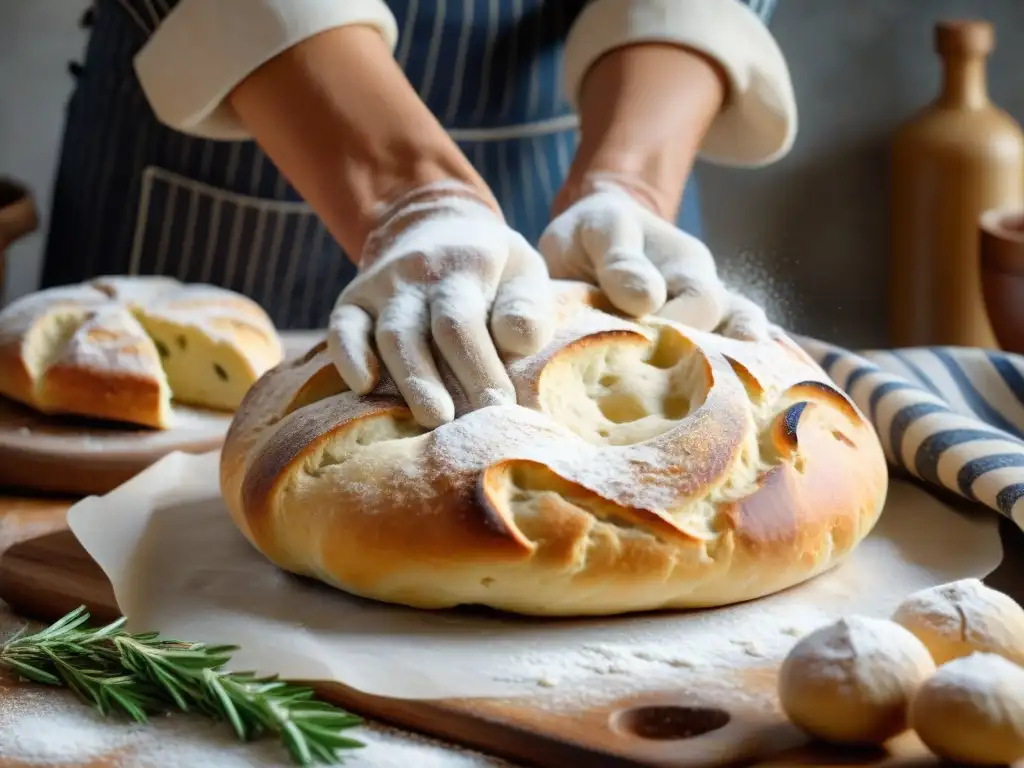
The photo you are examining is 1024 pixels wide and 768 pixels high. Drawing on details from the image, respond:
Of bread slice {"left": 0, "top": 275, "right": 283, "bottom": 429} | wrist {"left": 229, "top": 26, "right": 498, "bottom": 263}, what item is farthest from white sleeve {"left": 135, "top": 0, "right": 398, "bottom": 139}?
bread slice {"left": 0, "top": 275, "right": 283, "bottom": 429}

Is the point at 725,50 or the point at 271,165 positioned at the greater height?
the point at 725,50

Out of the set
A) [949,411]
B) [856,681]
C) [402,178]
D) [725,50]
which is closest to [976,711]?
[856,681]

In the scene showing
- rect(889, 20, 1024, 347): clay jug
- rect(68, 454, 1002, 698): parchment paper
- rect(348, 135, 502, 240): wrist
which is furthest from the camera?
rect(889, 20, 1024, 347): clay jug

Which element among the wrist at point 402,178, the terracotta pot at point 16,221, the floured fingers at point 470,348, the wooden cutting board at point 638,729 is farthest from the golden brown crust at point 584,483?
the terracotta pot at point 16,221

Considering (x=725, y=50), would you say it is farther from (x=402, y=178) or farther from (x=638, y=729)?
(x=638, y=729)

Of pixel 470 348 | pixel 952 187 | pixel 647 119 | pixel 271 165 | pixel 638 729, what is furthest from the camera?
pixel 952 187

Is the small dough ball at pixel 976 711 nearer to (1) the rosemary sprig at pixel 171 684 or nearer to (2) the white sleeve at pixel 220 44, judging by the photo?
(1) the rosemary sprig at pixel 171 684

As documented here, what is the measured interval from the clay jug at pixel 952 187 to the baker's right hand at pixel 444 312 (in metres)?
1.95

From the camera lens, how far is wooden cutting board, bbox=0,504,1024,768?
88cm

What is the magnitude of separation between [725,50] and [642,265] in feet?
1.98

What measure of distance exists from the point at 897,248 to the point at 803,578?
2.24m

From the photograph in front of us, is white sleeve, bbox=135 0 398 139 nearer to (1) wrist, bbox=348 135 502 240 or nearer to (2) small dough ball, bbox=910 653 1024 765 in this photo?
(1) wrist, bbox=348 135 502 240

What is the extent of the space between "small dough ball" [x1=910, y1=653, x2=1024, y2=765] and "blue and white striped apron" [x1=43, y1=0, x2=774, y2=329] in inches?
55.4

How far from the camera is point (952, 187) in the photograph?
9.98 ft
